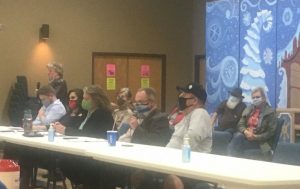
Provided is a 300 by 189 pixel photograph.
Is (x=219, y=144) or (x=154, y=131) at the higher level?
(x=154, y=131)

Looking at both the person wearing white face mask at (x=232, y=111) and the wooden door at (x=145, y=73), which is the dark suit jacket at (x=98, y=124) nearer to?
the person wearing white face mask at (x=232, y=111)

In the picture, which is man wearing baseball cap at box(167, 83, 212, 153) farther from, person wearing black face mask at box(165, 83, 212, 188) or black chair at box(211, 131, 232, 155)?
black chair at box(211, 131, 232, 155)

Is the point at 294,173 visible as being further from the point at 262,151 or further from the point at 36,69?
the point at 36,69

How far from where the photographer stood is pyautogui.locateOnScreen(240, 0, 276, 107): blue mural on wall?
955cm

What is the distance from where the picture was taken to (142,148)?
16.8 feet

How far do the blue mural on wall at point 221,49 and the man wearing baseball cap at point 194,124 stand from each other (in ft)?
17.1

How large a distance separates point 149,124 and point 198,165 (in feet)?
5.70

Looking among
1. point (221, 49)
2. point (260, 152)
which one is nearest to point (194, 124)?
point (260, 152)

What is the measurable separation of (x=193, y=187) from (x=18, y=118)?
7.43 meters

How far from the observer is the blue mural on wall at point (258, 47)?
31.3ft

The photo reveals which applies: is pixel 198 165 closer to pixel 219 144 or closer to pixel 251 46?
pixel 219 144

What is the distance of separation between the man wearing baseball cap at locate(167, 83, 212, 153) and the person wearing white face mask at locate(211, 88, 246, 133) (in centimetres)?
384

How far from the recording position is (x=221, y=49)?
10922mm

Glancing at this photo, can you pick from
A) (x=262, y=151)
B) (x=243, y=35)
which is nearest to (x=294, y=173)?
(x=262, y=151)
